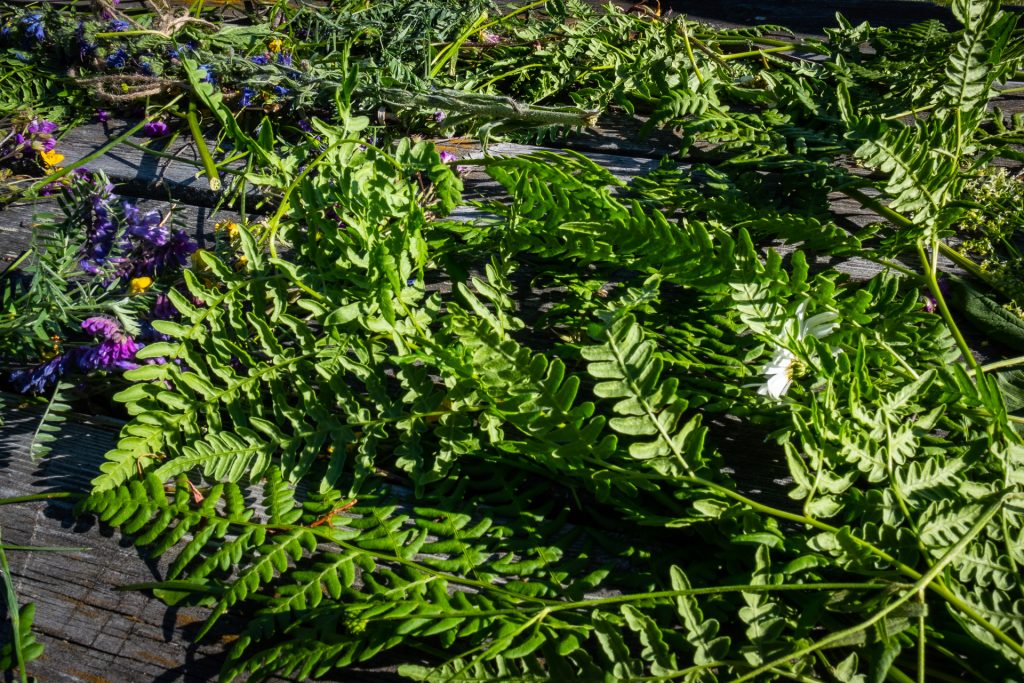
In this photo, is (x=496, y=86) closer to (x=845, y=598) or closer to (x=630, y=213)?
(x=630, y=213)

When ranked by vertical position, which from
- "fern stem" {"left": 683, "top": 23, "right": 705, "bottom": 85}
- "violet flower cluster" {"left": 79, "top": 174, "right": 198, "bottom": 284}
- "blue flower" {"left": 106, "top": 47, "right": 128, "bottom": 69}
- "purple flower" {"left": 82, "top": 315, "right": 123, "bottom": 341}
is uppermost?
"fern stem" {"left": 683, "top": 23, "right": 705, "bottom": 85}

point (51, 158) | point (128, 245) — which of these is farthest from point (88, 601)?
point (51, 158)

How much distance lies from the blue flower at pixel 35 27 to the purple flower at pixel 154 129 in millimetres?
517

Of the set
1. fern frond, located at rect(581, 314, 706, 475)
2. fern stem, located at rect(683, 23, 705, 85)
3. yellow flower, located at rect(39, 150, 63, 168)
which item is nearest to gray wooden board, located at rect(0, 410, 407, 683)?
fern frond, located at rect(581, 314, 706, 475)

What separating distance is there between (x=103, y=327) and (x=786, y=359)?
1.18 meters

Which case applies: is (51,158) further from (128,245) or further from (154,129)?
(128,245)

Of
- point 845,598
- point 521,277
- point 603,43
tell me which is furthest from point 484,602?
point 603,43

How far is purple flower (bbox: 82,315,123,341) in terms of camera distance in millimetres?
1299

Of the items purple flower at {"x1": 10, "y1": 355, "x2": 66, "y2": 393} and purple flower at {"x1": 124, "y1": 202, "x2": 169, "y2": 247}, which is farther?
purple flower at {"x1": 124, "y1": 202, "x2": 169, "y2": 247}

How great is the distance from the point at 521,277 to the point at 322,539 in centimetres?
65

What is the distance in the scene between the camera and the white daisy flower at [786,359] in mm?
1080

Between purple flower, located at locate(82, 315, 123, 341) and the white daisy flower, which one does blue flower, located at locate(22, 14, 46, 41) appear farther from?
the white daisy flower

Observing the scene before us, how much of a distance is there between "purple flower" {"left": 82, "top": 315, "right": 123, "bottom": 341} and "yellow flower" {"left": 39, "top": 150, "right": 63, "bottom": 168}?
68 centimetres

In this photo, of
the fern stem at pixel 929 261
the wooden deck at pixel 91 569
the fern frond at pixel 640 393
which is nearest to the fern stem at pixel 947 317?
the fern stem at pixel 929 261
